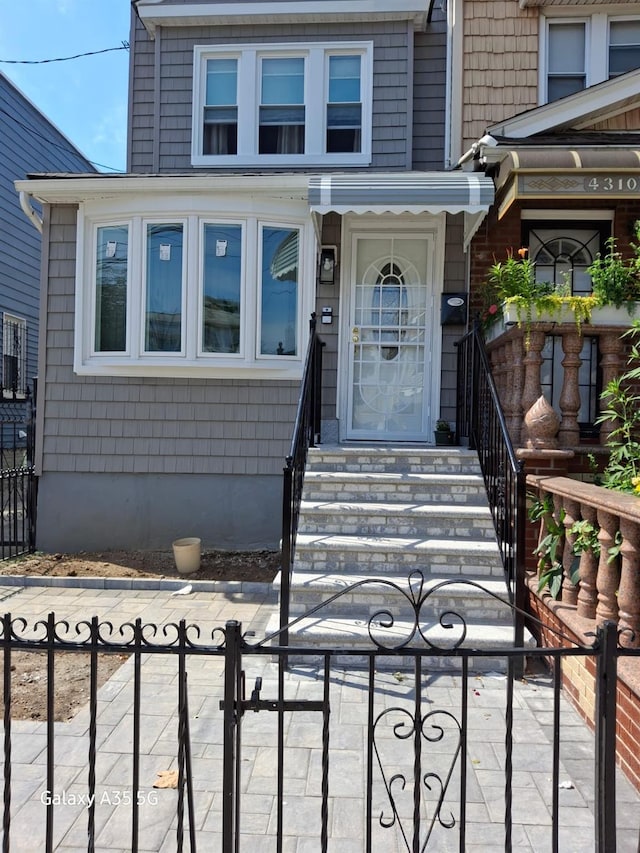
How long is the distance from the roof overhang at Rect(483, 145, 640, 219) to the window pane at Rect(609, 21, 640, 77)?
2.64 m

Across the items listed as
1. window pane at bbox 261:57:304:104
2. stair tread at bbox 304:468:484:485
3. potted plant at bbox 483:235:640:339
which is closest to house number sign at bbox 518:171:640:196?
potted plant at bbox 483:235:640:339

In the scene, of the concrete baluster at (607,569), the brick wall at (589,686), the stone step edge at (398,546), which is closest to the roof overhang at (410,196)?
the stone step edge at (398,546)

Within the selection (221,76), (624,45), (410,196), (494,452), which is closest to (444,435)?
(494,452)

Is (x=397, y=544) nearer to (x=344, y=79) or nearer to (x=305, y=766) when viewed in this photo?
(x=305, y=766)

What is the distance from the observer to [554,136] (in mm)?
6035

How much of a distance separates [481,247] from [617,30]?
3338 mm

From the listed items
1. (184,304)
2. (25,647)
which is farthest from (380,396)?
(25,647)

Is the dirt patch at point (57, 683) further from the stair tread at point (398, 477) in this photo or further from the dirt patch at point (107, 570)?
the stair tread at point (398, 477)

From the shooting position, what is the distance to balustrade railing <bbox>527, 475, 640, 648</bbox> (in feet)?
9.02

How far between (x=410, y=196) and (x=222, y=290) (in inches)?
86.8

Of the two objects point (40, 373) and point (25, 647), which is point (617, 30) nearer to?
point (40, 373)

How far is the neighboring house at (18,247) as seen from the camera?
11.4 metres

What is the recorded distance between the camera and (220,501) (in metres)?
6.27

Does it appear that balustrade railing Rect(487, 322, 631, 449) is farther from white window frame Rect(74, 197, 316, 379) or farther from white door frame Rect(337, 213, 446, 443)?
white window frame Rect(74, 197, 316, 379)
